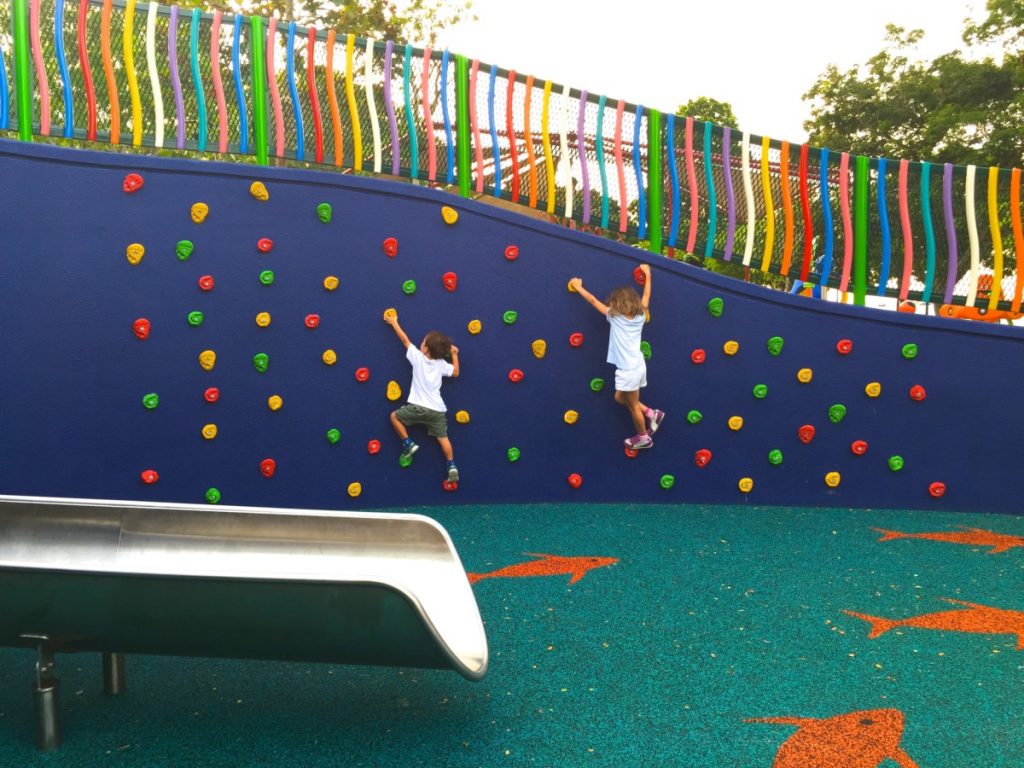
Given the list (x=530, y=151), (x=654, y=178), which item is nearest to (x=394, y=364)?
(x=530, y=151)

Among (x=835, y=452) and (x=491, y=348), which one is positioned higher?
(x=491, y=348)

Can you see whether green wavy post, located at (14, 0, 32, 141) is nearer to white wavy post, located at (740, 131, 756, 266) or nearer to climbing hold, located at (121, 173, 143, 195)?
climbing hold, located at (121, 173, 143, 195)

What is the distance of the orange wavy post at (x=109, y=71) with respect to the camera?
6.30m

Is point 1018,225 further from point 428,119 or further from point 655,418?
point 428,119

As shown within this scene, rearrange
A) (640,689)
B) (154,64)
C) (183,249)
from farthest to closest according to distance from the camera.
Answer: (154,64) < (183,249) < (640,689)

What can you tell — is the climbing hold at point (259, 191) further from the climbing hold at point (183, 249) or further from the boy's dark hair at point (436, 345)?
the boy's dark hair at point (436, 345)

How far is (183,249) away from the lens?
6.33m

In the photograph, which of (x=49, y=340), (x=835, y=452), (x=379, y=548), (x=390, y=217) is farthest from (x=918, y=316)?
(x=49, y=340)

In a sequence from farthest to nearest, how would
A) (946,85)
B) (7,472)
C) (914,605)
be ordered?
(946,85)
(7,472)
(914,605)

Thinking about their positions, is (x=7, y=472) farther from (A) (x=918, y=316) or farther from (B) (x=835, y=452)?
(A) (x=918, y=316)

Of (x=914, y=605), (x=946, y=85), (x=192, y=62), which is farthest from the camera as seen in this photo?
(x=946, y=85)

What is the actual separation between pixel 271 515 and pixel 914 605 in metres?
3.21

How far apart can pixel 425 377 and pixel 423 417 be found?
0.31 metres

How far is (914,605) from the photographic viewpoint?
4832 mm
